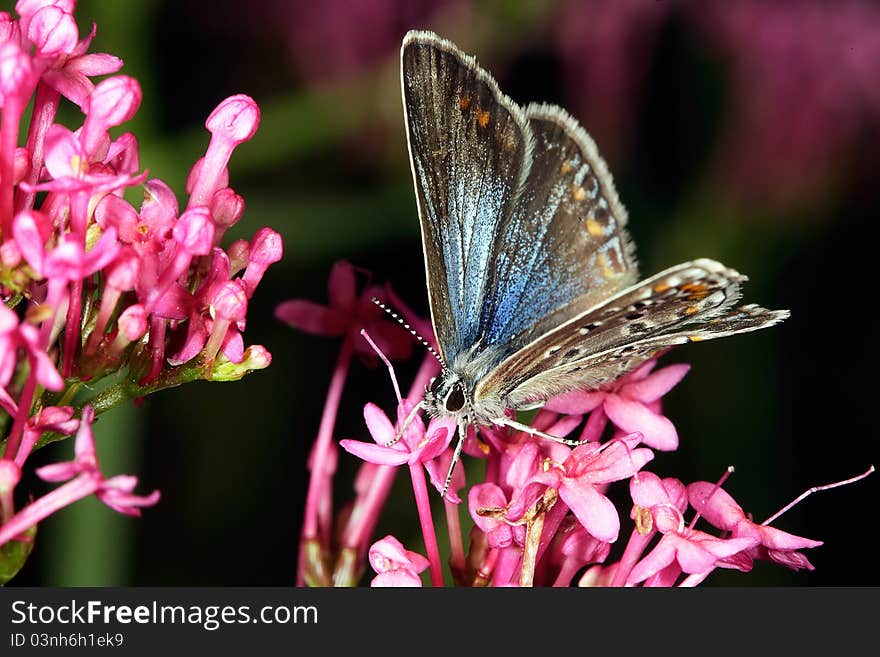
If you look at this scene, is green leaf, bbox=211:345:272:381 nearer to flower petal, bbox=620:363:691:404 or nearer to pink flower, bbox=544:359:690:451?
pink flower, bbox=544:359:690:451

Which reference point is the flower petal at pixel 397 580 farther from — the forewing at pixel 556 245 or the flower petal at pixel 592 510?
the forewing at pixel 556 245

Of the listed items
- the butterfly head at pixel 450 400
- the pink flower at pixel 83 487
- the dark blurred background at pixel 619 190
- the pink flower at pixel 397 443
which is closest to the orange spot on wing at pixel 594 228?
the butterfly head at pixel 450 400

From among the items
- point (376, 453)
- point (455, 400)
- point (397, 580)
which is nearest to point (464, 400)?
point (455, 400)

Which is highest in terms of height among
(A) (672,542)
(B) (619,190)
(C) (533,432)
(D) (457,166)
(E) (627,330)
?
(B) (619,190)

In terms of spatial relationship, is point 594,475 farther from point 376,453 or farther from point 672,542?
point 376,453

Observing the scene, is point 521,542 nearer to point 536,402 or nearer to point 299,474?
point 536,402

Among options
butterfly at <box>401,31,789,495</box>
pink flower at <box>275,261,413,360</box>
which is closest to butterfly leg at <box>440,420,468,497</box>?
butterfly at <box>401,31,789,495</box>

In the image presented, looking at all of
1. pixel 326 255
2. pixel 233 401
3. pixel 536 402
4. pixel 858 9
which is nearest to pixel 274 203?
pixel 326 255
